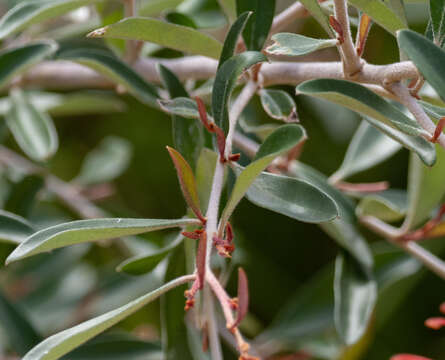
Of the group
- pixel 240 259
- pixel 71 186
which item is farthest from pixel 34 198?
pixel 240 259

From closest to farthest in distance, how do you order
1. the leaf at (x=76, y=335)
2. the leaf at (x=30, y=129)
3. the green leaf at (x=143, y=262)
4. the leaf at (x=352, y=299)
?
the leaf at (x=76, y=335)
the green leaf at (x=143, y=262)
the leaf at (x=352, y=299)
the leaf at (x=30, y=129)

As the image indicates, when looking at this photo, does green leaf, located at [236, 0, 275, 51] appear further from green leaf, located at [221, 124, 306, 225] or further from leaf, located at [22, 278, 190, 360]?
leaf, located at [22, 278, 190, 360]

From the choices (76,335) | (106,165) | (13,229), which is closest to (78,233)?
(76,335)

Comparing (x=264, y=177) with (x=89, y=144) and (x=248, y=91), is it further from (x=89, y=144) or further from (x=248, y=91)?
(x=89, y=144)

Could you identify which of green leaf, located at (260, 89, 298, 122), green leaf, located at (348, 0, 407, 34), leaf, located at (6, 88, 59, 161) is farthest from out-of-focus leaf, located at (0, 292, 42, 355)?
green leaf, located at (348, 0, 407, 34)

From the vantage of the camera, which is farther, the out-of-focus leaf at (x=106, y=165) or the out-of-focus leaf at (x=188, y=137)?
the out-of-focus leaf at (x=106, y=165)

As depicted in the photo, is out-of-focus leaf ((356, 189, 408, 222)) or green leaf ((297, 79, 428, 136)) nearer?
green leaf ((297, 79, 428, 136))

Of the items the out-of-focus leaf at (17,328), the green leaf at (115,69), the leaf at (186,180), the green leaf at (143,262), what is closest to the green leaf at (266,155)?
the leaf at (186,180)

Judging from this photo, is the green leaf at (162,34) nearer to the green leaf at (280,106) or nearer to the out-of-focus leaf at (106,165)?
the green leaf at (280,106)
